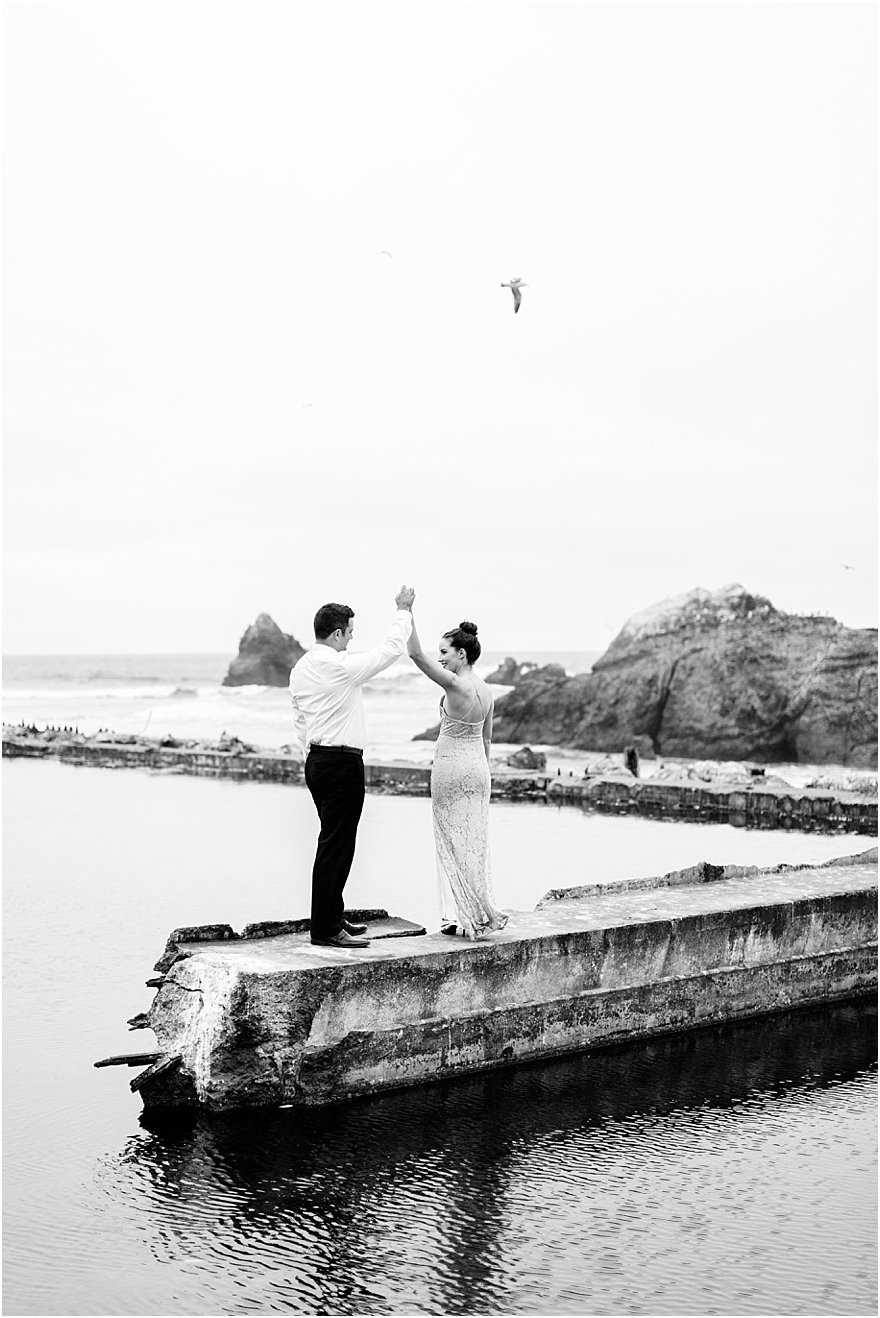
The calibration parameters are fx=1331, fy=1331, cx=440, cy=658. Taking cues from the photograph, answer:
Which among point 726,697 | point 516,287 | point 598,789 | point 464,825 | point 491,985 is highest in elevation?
point 516,287

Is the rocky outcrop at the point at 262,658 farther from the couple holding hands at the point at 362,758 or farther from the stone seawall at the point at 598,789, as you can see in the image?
the couple holding hands at the point at 362,758

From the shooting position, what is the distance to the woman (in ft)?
23.1

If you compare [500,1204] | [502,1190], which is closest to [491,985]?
[502,1190]

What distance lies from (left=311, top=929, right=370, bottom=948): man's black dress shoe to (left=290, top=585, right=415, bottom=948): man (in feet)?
0.82

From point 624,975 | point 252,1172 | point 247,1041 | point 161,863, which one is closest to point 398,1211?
point 252,1172

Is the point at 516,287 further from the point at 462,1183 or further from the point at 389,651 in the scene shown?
the point at 462,1183

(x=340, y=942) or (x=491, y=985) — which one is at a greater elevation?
(x=340, y=942)

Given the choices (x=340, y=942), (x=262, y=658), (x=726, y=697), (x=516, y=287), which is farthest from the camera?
(x=262, y=658)

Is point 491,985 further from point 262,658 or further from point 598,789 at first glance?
point 262,658

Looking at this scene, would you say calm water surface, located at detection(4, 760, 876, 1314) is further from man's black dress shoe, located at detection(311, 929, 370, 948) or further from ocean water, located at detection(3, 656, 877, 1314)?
man's black dress shoe, located at detection(311, 929, 370, 948)

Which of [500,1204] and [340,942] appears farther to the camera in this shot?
[340,942]

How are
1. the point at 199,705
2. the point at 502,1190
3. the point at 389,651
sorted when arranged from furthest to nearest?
the point at 199,705
the point at 389,651
the point at 502,1190

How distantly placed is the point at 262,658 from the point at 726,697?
162 feet

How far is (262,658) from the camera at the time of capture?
8888 centimetres
